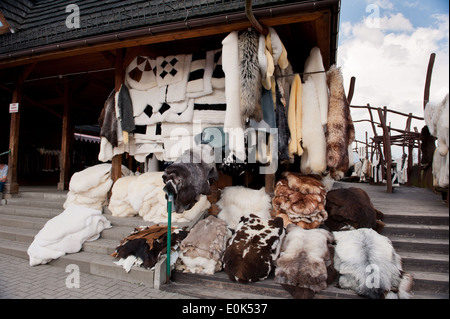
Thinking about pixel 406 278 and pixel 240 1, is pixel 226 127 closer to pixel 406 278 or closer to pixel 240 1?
pixel 240 1

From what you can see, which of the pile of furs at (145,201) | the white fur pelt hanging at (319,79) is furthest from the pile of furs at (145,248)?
the white fur pelt hanging at (319,79)

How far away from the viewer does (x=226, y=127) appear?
3.95 metres

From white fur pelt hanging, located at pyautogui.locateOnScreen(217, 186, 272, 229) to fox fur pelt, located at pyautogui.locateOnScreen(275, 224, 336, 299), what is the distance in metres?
0.90

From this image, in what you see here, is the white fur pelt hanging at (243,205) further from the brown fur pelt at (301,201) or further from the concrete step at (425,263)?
the concrete step at (425,263)

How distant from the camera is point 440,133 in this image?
10.1 feet

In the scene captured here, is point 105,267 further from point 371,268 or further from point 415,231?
point 415,231

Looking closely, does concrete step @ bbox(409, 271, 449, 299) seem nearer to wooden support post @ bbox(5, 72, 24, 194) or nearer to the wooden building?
the wooden building

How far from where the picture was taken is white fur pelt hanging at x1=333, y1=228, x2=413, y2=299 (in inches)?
114

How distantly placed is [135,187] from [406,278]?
416cm

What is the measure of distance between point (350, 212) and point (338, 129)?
1185 millimetres

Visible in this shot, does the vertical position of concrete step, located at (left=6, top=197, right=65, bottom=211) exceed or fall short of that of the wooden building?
it falls short

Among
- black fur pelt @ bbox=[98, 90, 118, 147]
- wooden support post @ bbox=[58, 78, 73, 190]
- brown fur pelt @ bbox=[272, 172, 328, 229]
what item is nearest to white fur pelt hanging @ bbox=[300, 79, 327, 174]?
brown fur pelt @ bbox=[272, 172, 328, 229]

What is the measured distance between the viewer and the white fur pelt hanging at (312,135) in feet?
13.3
